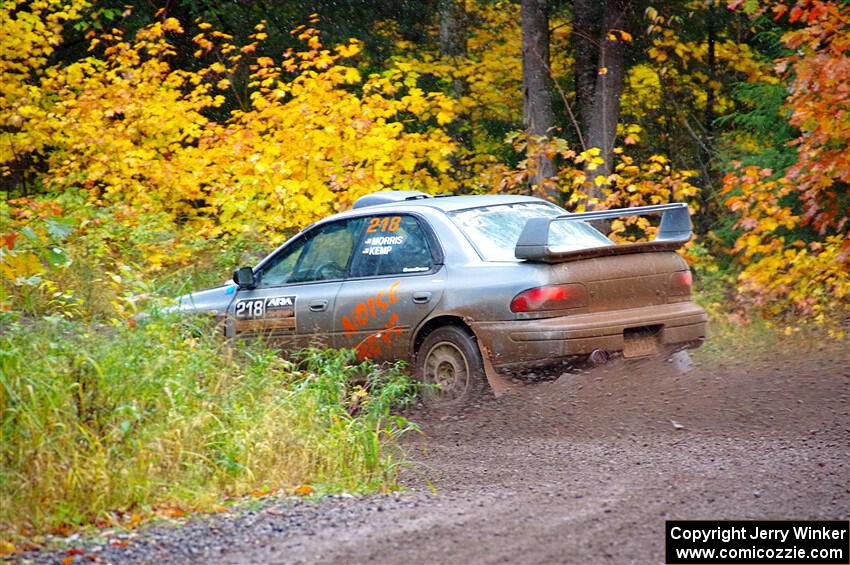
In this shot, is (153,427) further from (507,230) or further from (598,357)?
(507,230)

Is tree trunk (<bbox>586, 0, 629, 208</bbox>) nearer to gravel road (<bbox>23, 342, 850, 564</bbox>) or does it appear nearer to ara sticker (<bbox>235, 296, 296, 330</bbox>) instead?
gravel road (<bbox>23, 342, 850, 564</bbox>)

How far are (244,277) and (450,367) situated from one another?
7.46ft

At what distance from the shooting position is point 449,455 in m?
7.62

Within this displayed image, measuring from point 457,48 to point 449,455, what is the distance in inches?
565

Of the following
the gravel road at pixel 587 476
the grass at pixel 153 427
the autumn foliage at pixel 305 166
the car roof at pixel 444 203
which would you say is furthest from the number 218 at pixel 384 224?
the autumn foliage at pixel 305 166

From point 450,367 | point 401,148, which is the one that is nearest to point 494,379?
point 450,367

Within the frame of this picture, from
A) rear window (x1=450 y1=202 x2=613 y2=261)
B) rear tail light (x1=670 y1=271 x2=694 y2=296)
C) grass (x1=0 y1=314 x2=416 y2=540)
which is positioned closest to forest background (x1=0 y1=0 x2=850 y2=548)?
grass (x1=0 y1=314 x2=416 y2=540)

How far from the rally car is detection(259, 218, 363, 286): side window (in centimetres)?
1

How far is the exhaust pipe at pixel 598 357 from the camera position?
8.34m

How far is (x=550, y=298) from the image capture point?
834 centimetres

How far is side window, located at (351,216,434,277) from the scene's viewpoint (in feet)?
30.3

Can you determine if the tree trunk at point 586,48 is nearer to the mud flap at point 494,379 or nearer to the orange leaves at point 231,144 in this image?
the orange leaves at point 231,144

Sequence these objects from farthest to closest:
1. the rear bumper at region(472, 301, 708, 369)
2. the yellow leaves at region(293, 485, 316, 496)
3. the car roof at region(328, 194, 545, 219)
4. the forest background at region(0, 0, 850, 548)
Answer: the forest background at region(0, 0, 850, 548) → the car roof at region(328, 194, 545, 219) → the rear bumper at region(472, 301, 708, 369) → the yellow leaves at region(293, 485, 316, 496)

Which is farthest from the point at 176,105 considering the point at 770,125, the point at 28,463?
the point at 28,463
